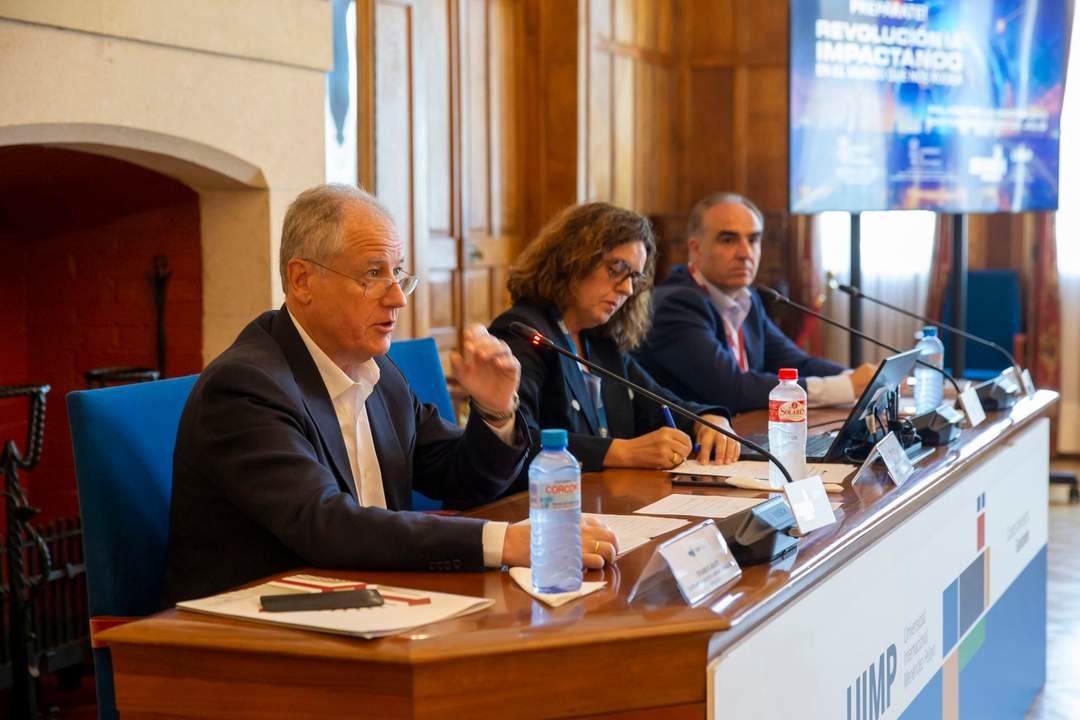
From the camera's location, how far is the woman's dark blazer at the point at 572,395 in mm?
2559

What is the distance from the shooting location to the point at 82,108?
2.94 m

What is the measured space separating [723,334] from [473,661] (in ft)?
8.35

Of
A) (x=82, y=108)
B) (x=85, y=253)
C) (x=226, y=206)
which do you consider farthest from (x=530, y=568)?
(x=85, y=253)

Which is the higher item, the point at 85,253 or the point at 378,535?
the point at 85,253

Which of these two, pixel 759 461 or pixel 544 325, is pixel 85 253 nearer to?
pixel 544 325

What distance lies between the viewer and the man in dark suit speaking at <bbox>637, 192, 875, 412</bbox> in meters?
3.47

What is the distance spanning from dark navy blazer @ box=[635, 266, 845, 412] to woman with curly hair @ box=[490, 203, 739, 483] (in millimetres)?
506

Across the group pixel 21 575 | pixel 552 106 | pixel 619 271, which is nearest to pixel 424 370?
pixel 619 271

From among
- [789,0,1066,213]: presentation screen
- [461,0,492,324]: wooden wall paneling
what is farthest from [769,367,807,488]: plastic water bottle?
[789,0,1066,213]: presentation screen

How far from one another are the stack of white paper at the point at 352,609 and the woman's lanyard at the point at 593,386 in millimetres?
1309

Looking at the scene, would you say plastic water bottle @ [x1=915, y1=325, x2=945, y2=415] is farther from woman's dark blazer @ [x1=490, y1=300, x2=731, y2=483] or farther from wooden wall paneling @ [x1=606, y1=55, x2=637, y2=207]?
wooden wall paneling @ [x1=606, y1=55, x2=637, y2=207]

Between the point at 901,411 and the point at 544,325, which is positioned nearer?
the point at 544,325

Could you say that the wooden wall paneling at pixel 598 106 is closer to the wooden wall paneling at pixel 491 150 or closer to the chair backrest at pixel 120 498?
the wooden wall paneling at pixel 491 150

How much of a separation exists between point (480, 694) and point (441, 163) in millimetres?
3736
